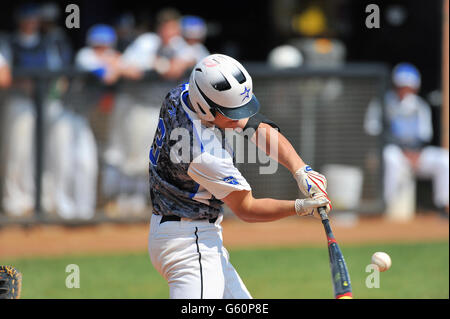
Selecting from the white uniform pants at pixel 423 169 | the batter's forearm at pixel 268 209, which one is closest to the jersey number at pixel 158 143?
the batter's forearm at pixel 268 209

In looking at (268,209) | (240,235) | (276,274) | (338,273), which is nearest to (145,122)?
(240,235)

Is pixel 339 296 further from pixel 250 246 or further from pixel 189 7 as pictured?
pixel 189 7

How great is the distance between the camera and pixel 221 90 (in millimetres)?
4344

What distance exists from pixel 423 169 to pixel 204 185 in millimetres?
6389

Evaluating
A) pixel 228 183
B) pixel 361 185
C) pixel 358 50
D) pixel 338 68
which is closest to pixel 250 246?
pixel 361 185

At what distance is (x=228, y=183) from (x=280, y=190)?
4.97 metres

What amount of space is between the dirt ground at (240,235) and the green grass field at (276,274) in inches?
12.3

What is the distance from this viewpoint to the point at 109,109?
941 centimetres

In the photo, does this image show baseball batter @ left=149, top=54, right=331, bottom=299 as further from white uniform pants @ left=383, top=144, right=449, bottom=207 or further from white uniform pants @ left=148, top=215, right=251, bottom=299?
white uniform pants @ left=383, top=144, right=449, bottom=207

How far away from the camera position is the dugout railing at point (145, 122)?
9.21 m

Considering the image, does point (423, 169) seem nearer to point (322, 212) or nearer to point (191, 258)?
point (322, 212)

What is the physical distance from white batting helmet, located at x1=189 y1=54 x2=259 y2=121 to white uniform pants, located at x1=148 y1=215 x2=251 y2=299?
0.65 meters

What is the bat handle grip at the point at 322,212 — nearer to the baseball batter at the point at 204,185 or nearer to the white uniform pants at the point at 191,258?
the baseball batter at the point at 204,185

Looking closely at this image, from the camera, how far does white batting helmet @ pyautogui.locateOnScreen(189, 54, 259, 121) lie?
4.36m
